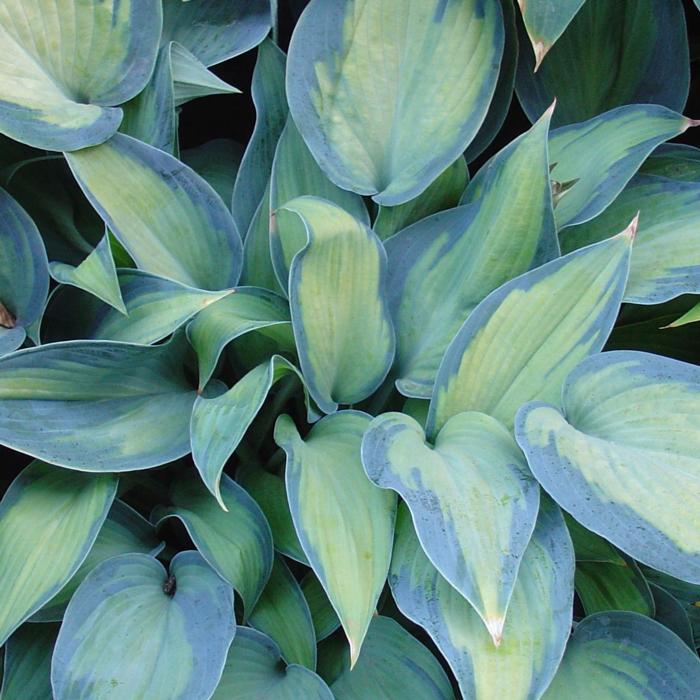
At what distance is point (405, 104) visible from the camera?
2.69 ft

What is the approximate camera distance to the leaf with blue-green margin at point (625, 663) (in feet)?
2.20

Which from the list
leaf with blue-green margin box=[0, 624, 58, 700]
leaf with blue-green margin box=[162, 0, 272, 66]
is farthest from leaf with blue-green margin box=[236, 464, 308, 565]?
leaf with blue-green margin box=[162, 0, 272, 66]

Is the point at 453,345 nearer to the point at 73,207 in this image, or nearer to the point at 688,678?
the point at 688,678

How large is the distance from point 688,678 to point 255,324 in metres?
0.49

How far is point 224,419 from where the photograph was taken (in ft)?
2.18

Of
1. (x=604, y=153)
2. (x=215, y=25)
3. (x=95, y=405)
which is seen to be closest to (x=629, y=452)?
(x=604, y=153)

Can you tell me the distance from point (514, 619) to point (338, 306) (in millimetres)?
308

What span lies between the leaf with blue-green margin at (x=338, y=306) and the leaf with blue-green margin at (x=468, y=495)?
3.7 inches

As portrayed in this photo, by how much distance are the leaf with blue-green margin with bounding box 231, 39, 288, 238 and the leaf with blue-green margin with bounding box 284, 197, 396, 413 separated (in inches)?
5.6

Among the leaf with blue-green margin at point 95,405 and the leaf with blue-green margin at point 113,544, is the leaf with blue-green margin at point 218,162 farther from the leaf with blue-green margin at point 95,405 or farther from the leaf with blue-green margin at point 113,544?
the leaf with blue-green margin at point 113,544

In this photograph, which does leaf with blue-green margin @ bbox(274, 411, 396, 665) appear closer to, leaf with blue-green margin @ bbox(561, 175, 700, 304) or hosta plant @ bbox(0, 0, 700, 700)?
hosta plant @ bbox(0, 0, 700, 700)

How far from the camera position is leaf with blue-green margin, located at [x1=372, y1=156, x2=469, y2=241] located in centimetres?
85

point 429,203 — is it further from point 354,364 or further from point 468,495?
point 468,495

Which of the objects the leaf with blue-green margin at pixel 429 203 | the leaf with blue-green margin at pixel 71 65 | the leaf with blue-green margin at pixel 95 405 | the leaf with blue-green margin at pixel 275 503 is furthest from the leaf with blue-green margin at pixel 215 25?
the leaf with blue-green margin at pixel 275 503
